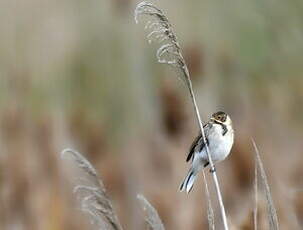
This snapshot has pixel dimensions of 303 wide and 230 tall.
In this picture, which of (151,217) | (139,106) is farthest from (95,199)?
(139,106)

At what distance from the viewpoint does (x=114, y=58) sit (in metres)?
6.58

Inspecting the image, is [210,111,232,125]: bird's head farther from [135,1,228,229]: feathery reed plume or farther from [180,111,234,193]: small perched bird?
[135,1,228,229]: feathery reed plume

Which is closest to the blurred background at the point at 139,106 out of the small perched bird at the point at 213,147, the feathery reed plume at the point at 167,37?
the small perched bird at the point at 213,147

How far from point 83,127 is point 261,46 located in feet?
3.91

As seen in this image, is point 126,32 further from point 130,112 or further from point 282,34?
point 282,34

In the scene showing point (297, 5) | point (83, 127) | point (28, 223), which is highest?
point (297, 5)

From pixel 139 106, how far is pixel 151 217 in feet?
11.6

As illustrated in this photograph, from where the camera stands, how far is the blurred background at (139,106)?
465 centimetres

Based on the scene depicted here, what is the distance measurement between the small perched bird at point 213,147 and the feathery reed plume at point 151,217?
1.10m

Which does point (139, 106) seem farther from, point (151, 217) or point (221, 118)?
point (151, 217)

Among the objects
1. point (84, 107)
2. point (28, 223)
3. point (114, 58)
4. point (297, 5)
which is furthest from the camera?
point (114, 58)

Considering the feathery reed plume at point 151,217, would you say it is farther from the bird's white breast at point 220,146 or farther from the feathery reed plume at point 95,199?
the bird's white breast at point 220,146

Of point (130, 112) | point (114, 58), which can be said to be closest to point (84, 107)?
point (130, 112)

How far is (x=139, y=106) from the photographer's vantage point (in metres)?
5.78
